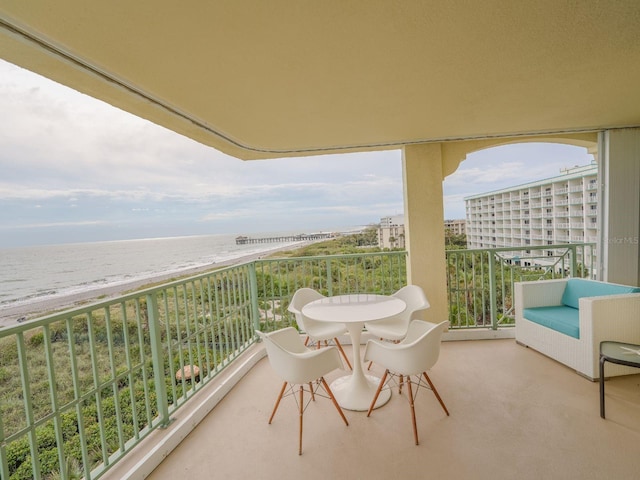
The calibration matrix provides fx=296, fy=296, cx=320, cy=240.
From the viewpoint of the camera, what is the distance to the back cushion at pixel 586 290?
282cm

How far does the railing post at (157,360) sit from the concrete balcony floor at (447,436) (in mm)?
255

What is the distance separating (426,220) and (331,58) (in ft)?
8.07

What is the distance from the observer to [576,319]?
2.85 m

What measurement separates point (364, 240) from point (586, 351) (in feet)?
8.99

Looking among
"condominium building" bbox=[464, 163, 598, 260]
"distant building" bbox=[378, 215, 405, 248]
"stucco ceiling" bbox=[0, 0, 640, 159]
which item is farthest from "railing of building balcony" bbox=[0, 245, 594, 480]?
"condominium building" bbox=[464, 163, 598, 260]

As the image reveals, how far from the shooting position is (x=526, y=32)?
1551 millimetres

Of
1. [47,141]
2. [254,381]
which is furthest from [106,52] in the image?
[47,141]

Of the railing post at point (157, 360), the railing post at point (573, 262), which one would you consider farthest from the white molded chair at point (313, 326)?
the railing post at point (573, 262)

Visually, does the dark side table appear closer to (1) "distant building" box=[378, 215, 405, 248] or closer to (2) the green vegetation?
(2) the green vegetation

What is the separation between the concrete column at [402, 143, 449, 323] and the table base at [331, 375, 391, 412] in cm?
137

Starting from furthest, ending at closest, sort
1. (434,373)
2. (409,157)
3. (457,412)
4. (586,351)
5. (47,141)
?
(47,141)
(409,157)
(434,373)
(586,351)
(457,412)

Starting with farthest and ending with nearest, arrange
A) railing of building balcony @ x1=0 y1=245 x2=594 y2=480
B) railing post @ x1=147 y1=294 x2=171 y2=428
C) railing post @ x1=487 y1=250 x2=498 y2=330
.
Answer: railing post @ x1=487 y1=250 x2=498 y2=330
railing post @ x1=147 y1=294 x2=171 y2=428
railing of building balcony @ x1=0 y1=245 x2=594 y2=480

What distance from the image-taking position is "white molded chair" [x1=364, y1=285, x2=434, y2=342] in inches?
106

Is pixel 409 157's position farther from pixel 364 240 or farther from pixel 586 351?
pixel 586 351
